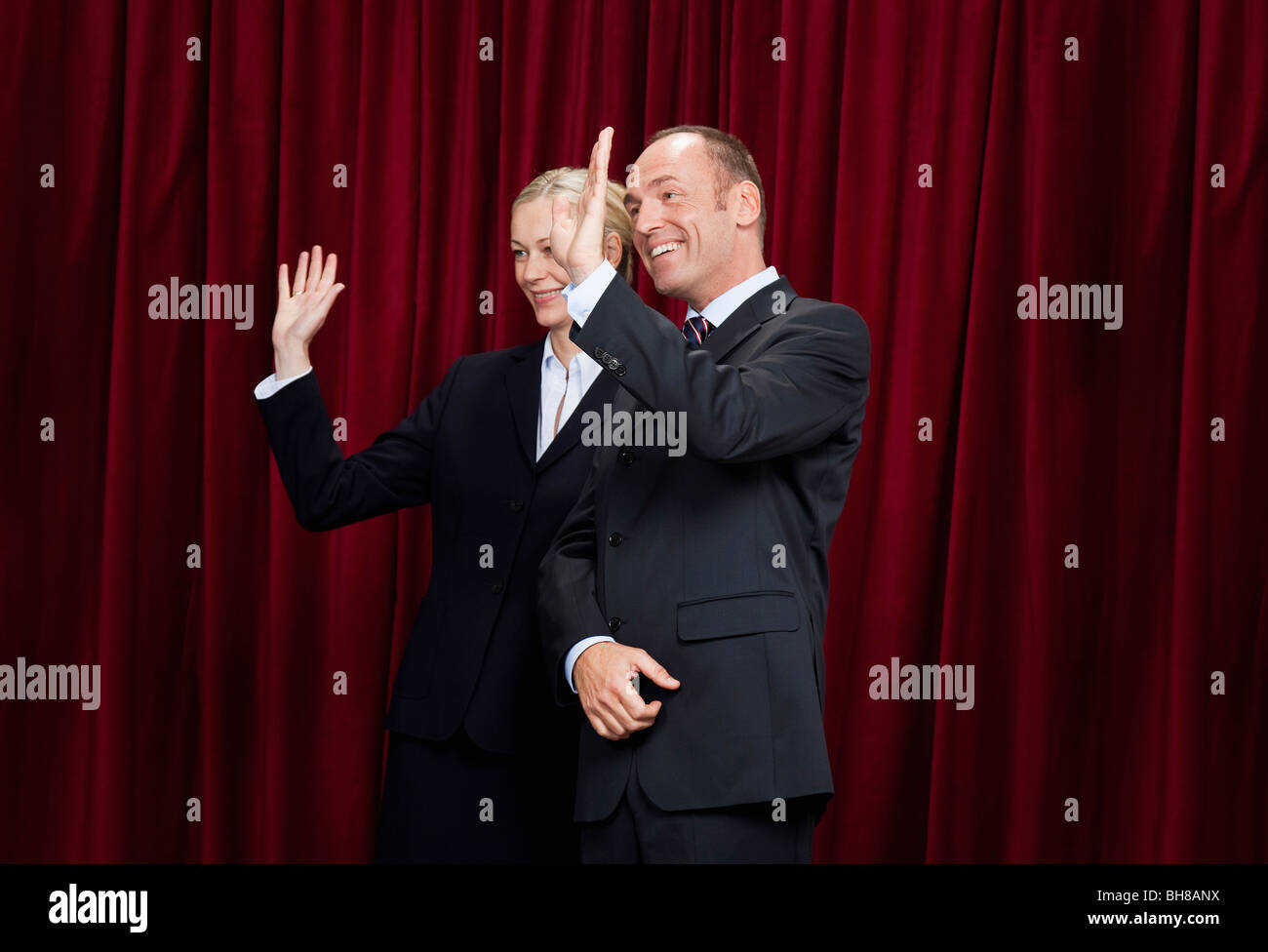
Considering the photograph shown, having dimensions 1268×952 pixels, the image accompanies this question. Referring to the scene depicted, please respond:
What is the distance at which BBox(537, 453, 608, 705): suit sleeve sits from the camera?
1599 millimetres

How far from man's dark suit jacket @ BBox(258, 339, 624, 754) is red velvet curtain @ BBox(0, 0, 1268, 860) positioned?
78 centimetres

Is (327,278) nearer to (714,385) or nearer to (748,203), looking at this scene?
(748,203)

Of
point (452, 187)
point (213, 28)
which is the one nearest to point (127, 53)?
point (213, 28)

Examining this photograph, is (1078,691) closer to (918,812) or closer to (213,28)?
(918,812)

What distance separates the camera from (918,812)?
2725 millimetres

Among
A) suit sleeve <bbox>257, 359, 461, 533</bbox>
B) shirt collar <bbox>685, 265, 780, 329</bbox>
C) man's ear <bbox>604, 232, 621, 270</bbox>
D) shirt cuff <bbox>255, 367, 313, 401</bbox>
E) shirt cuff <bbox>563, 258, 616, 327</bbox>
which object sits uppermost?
man's ear <bbox>604, 232, 621, 270</bbox>

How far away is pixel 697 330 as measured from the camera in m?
1.73

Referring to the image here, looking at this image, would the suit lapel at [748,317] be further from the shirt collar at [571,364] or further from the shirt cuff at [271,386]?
the shirt cuff at [271,386]

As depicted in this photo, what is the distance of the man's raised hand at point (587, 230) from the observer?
1.50 meters

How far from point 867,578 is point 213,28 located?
2.03 m

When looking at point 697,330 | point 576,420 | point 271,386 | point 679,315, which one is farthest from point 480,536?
point 679,315

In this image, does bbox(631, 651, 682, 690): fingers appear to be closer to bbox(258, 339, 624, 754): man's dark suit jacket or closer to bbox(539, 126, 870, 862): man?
bbox(539, 126, 870, 862): man

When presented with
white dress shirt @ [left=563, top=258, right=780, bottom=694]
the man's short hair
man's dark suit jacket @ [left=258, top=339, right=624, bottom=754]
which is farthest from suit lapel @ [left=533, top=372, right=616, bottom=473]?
the man's short hair

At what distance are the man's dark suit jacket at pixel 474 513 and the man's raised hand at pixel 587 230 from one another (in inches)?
19.3
